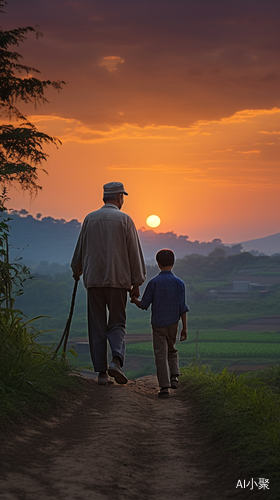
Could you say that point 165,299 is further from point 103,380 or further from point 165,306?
point 103,380

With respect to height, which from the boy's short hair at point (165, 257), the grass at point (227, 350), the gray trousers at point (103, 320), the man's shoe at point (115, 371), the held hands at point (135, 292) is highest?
the boy's short hair at point (165, 257)

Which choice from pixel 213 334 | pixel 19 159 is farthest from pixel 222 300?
pixel 19 159

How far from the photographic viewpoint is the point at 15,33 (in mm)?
7828

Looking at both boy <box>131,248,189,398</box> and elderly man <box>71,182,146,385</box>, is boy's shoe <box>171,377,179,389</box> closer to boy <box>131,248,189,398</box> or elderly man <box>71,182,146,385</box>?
boy <box>131,248,189,398</box>

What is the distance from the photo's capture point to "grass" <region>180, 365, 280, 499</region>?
2.92 metres

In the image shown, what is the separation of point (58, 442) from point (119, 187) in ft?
10.8

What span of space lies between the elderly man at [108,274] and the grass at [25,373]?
49 centimetres

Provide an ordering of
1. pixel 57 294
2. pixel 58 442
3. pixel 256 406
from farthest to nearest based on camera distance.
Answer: pixel 57 294 → pixel 256 406 → pixel 58 442

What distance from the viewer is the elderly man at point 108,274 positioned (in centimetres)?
586

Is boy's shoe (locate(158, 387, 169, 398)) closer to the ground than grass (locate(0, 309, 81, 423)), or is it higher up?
closer to the ground

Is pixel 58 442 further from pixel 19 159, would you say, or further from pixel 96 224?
pixel 19 159

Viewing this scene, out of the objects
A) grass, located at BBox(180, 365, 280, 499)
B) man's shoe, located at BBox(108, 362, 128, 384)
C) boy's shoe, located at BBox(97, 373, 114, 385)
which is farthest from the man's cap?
grass, located at BBox(180, 365, 280, 499)

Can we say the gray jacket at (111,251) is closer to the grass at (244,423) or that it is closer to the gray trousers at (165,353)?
the gray trousers at (165,353)

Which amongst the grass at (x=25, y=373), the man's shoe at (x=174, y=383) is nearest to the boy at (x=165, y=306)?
the man's shoe at (x=174, y=383)
